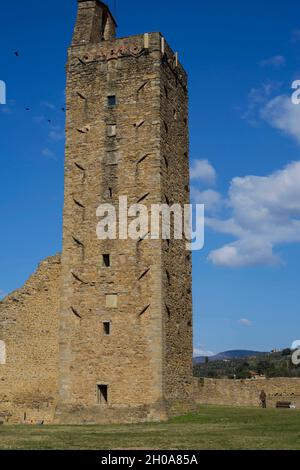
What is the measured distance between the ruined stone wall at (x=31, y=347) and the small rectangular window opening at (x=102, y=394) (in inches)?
76.5

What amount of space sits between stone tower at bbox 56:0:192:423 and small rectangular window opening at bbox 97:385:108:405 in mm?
36

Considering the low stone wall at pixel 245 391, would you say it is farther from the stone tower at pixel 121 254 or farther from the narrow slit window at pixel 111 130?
the narrow slit window at pixel 111 130

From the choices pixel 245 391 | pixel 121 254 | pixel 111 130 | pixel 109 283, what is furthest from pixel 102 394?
pixel 245 391

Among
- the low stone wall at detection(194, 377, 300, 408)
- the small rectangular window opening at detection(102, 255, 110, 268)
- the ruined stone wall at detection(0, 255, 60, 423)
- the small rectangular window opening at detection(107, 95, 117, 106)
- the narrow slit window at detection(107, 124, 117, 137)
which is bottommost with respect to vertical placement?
the low stone wall at detection(194, 377, 300, 408)

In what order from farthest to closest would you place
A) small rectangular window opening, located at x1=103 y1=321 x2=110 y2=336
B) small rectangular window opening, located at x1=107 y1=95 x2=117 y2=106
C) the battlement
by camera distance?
the battlement < small rectangular window opening, located at x1=107 y1=95 x2=117 y2=106 < small rectangular window opening, located at x1=103 y1=321 x2=110 y2=336

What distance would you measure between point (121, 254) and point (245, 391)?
13.5 metres

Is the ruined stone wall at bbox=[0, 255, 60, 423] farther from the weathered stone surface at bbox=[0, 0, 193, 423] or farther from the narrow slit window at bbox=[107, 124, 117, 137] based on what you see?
the narrow slit window at bbox=[107, 124, 117, 137]

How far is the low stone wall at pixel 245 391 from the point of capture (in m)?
33.5

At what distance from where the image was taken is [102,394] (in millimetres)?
24078

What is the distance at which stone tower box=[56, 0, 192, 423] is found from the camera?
77.8ft

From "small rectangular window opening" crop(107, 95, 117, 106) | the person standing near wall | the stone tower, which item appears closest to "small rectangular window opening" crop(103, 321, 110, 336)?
the stone tower

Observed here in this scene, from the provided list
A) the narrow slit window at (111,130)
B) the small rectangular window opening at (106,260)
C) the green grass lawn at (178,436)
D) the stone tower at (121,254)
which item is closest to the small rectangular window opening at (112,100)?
the stone tower at (121,254)

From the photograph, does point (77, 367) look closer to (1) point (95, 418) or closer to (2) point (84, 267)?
(1) point (95, 418)
